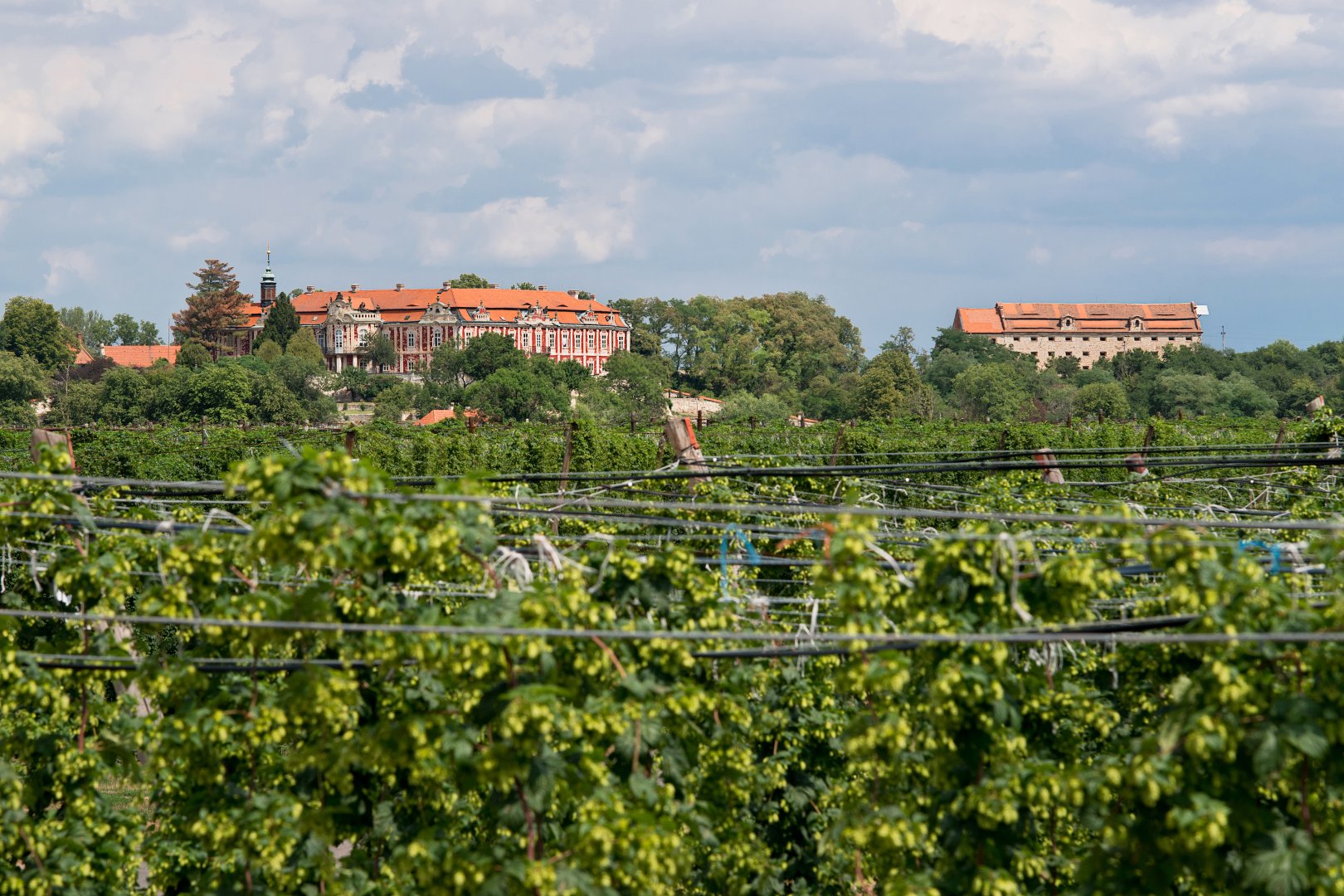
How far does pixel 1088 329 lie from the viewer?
6831 inches

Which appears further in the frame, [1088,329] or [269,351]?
[1088,329]

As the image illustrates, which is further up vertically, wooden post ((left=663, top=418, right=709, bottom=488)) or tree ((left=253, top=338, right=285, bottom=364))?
tree ((left=253, top=338, right=285, bottom=364))

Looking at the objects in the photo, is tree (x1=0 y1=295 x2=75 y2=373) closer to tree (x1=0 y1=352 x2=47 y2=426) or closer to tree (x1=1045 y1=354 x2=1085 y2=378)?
tree (x1=0 y1=352 x2=47 y2=426)

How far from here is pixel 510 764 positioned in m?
6.61

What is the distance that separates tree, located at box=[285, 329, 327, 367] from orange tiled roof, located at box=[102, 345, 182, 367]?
15.6 meters

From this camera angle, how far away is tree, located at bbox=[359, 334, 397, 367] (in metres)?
157

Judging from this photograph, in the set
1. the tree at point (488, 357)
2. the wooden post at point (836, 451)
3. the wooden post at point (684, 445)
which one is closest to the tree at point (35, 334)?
the tree at point (488, 357)

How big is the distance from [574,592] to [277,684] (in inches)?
124

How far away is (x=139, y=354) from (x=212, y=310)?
39.9 feet

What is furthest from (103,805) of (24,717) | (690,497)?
(690,497)

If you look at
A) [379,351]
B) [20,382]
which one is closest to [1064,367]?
[379,351]

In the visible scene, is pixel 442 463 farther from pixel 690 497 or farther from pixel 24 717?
pixel 24 717

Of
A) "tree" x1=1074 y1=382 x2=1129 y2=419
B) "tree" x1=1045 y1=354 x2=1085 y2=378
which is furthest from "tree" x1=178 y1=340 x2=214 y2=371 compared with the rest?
"tree" x1=1045 y1=354 x2=1085 y2=378

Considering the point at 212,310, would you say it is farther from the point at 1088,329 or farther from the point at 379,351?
the point at 1088,329
